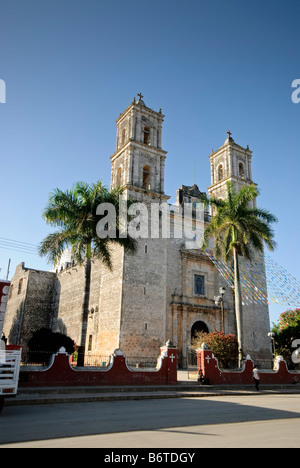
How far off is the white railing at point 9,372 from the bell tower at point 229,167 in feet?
89.8

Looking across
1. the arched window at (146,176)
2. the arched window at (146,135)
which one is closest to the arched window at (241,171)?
the arched window at (146,135)

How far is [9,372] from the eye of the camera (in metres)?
8.61

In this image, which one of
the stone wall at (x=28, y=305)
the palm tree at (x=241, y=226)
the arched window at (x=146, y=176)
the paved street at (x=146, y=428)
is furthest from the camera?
the stone wall at (x=28, y=305)

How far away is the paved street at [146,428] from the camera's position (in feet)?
17.7

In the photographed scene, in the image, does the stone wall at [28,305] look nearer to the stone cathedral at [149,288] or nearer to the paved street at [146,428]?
the stone cathedral at [149,288]

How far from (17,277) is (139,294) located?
19862mm

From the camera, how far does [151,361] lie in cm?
2339

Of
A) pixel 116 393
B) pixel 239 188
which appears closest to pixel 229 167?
pixel 239 188

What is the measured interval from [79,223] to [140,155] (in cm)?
1239

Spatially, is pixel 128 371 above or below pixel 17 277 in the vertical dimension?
below

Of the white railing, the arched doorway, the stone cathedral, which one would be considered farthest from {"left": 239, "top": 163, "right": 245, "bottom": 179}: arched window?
the white railing
